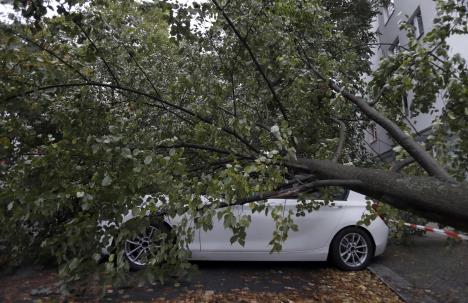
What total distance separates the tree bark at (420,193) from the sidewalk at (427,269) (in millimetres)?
3262

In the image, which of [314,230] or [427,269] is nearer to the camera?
[427,269]

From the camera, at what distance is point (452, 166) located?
3994 millimetres

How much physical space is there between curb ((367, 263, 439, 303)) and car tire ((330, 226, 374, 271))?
8.6 inches

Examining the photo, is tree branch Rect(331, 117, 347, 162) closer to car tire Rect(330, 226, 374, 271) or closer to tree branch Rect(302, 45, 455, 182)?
tree branch Rect(302, 45, 455, 182)

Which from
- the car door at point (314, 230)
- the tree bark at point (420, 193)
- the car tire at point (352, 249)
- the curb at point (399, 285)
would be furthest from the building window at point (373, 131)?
the tree bark at point (420, 193)

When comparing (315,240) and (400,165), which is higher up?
(400,165)

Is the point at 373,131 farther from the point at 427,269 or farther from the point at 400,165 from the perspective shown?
the point at 400,165

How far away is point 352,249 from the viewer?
8.45 metres

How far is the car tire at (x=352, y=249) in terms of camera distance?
27.2ft

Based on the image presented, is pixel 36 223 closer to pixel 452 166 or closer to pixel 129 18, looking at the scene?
pixel 452 166

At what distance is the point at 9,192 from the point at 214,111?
2180mm

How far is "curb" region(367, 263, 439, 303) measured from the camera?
6.59 meters

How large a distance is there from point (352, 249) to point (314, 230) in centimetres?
79

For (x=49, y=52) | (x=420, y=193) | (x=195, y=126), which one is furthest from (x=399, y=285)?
(x=49, y=52)
